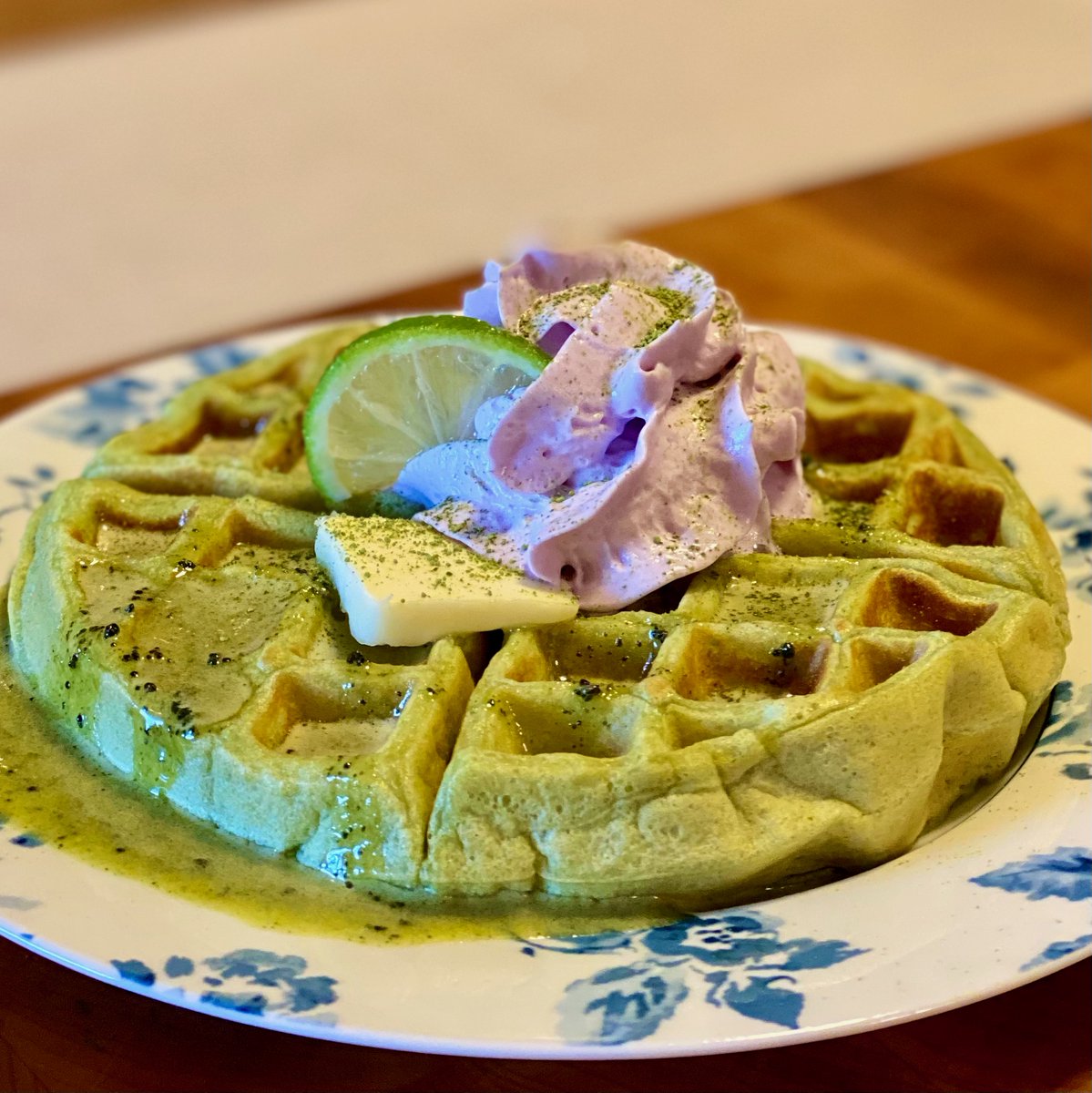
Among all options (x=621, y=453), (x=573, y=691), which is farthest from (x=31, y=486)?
(x=573, y=691)

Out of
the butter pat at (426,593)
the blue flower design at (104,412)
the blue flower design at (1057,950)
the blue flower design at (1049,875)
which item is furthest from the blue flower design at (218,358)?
the blue flower design at (1057,950)

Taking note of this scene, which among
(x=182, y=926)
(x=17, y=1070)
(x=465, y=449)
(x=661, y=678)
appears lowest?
(x=17, y=1070)

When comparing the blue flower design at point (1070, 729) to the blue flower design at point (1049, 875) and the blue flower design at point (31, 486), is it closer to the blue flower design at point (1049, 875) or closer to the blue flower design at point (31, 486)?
the blue flower design at point (1049, 875)

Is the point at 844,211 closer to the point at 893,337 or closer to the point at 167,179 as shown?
the point at 893,337

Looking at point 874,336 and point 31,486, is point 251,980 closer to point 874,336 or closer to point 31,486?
point 31,486

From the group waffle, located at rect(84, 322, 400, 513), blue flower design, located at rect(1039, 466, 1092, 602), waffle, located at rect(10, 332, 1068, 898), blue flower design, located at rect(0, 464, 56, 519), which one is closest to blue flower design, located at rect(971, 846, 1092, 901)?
waffle, located at rect(10, 332, 1068, 898)

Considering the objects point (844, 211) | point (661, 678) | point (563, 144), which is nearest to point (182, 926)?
point (661, 678)

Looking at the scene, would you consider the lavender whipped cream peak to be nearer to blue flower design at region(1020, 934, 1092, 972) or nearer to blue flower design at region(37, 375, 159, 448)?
blue flower design at region(1020, 934, 1092, 972)
